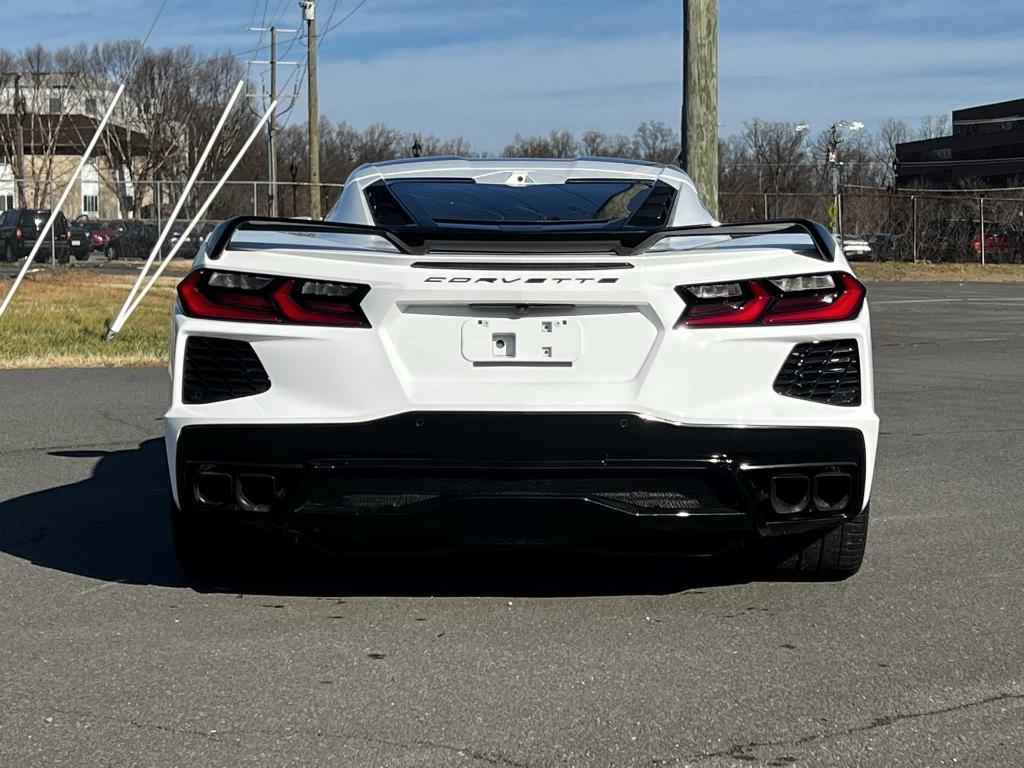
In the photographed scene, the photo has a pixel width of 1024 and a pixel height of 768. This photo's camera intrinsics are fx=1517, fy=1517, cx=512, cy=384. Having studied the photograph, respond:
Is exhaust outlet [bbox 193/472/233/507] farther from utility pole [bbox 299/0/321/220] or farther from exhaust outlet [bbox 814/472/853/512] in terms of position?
utility pole [bbox 299/0/321/220]

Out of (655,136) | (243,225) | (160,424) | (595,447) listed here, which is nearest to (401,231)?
(243,225)

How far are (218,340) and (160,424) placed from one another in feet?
17.8

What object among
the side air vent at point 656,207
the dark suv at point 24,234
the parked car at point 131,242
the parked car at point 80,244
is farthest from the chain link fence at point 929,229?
the side air vent at point 656,207

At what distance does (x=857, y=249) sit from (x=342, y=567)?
46.6 m

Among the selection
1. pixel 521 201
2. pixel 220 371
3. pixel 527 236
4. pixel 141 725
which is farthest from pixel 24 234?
pixel 141 725

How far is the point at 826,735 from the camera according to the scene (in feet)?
11.8

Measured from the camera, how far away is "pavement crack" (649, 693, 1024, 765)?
11.2 feet

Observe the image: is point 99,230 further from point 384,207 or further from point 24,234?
point 384,207

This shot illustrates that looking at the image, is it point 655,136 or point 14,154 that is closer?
point 14,154

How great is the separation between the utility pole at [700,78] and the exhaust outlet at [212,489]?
1115 centimetres

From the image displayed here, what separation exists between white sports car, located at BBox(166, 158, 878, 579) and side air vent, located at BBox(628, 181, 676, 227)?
987 mm

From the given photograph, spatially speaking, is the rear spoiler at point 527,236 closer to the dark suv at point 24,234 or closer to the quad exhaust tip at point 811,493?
the quad exhaust tip at point 811,493

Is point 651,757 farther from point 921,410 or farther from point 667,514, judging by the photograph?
point 921,410

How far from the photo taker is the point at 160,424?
9773mm
